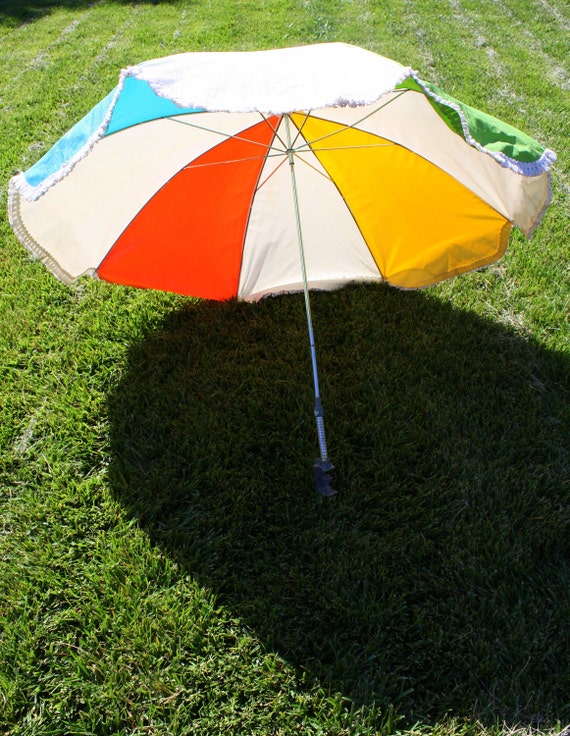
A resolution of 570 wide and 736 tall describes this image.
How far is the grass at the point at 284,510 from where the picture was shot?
228 cm

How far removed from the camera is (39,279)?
430 cm

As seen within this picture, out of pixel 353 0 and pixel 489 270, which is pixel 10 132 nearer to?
pixel 489 270

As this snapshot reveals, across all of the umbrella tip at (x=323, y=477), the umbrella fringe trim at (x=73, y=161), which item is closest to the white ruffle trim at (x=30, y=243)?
the umbrella fringe trim at (x=73, y=161)

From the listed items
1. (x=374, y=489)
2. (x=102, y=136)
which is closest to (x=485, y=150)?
(x=102, y=136)

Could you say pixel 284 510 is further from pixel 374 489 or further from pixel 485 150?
pixel 485 150

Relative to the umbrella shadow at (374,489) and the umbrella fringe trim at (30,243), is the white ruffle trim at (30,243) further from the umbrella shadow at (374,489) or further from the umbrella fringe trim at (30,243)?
the umbrella shadow at (374,489)

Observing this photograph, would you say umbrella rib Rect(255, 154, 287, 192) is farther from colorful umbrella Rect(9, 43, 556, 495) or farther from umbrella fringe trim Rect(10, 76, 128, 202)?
umbrella fringe trim Rect(10, 76, 128, 202)

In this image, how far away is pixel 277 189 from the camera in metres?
3.48

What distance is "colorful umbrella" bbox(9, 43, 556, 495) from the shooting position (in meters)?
2.44

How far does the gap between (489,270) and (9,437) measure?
3187mm

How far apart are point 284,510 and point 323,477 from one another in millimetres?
233

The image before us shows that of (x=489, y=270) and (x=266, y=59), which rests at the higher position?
(x=266, y=59)

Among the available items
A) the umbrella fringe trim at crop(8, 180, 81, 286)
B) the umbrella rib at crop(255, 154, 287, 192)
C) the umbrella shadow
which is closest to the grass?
the umbrella shadow

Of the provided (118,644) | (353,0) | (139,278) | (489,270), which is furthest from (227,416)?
(353,0)
